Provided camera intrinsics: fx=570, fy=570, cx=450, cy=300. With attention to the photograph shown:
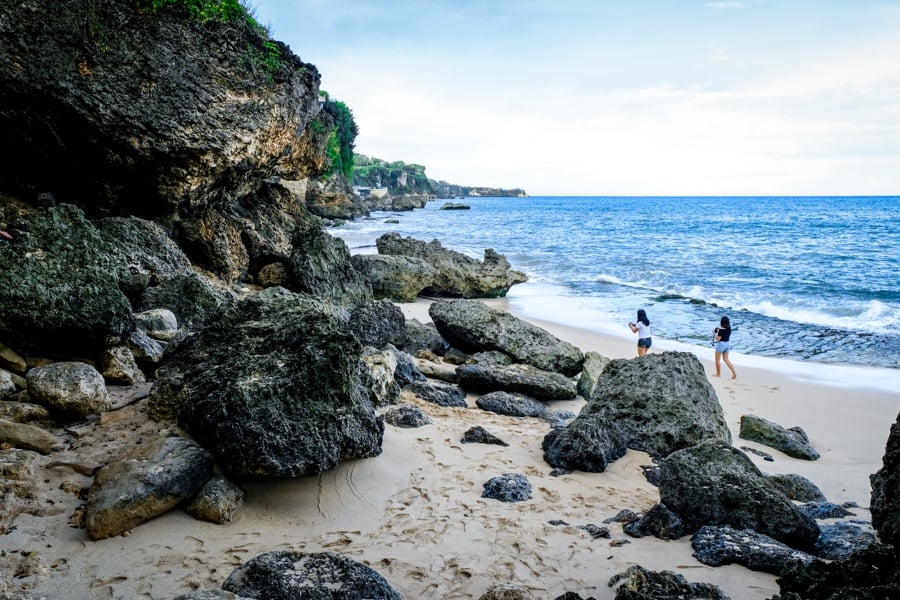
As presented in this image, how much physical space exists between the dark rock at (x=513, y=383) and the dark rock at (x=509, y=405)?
37 centimetres

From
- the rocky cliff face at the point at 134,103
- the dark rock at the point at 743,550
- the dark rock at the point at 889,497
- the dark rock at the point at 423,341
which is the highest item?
the rocky cliff face at the point at 134,103

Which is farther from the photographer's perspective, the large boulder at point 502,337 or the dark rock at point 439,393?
the large boulder at point 502,337

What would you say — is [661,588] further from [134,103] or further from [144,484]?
[134,103]

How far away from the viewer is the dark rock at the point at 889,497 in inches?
102

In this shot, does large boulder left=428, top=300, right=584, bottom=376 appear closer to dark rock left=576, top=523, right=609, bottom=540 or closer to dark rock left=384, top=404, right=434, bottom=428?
dark rock left=384, top=404, right=434, bottom=428

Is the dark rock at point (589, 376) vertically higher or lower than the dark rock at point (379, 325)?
lower

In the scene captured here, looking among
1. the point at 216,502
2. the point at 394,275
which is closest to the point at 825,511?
the point at 216,502

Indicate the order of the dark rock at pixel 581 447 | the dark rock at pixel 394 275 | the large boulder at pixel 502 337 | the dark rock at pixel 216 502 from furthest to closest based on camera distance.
→ the dark rock at pixel 394 275 < the large boulder at pixel 502 337 < the dark rock at pixel 581 447 < the dark rock at pixel 216 502

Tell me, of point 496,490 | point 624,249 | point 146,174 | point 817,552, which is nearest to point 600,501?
point 496,490

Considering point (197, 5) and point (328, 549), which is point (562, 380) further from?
point (197, 5)

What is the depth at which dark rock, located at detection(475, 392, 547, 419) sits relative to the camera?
24.0 feet

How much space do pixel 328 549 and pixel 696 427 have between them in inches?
168

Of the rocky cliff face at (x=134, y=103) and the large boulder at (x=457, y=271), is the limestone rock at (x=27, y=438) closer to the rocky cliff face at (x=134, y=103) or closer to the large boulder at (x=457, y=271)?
the rocky cliff face at (x=134, y=103)

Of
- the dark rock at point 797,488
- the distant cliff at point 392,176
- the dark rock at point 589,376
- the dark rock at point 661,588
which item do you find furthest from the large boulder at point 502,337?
the distant cliff at point 392,176
